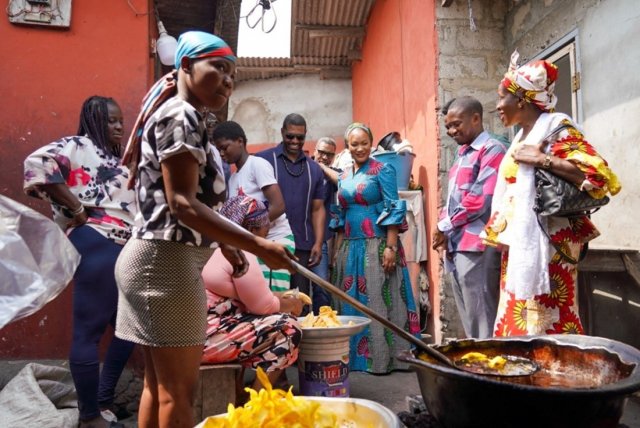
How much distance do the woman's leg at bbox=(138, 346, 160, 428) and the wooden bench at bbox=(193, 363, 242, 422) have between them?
0.86 metres

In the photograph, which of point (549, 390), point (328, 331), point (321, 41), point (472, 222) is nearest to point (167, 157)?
point (549, 390)

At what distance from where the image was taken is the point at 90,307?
2900mm

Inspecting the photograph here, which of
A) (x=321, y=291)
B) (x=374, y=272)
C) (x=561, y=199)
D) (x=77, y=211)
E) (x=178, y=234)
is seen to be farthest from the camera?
(x=321, y=291)

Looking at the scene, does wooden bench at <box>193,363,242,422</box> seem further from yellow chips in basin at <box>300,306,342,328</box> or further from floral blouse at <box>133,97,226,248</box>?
floral blouse at <box>133,97,226,248</box>

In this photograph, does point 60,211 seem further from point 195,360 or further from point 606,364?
point 606,364

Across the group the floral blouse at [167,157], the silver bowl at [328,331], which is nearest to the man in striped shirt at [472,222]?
the silver bowl at [328,331]

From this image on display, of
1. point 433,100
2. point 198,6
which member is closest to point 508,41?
point 433,100

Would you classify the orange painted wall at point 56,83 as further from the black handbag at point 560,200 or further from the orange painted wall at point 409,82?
the black handbag at point 560,200

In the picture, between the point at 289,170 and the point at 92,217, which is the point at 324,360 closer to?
the point at 92,217

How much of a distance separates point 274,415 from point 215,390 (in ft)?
4.44

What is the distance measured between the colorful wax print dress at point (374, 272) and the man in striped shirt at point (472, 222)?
737 mm

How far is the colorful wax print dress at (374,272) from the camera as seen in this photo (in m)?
4.31

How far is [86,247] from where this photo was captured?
9.71 feet

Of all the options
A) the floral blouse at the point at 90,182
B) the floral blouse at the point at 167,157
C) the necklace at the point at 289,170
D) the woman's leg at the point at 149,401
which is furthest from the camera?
the necklace at the point at 289,170
